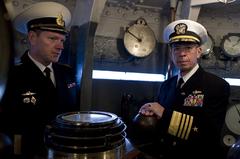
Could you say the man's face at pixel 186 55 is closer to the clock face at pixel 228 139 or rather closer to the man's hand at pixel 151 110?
the man's hand at pixel 151 110

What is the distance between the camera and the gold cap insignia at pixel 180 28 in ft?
5.30

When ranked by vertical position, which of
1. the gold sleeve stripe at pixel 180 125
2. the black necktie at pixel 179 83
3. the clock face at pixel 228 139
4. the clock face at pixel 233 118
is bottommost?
the clock face at pixel 228 139

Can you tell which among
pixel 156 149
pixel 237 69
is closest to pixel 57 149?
pixel 156 149

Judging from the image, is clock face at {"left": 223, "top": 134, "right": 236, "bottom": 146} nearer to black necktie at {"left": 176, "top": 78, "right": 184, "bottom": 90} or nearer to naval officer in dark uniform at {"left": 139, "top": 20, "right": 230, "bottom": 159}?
naval officer in dark uniform at {"left": 139, "top": 20, "right": 230, "bottom": 159}

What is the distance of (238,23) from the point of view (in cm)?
297

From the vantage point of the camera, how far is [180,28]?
1.65 m

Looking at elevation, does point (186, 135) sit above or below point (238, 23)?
below

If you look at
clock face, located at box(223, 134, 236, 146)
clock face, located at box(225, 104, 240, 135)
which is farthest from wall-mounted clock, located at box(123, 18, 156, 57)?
clock face, located at box(223, 134, 236, 146)

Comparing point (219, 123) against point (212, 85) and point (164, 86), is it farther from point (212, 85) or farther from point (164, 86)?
point (164, 86)

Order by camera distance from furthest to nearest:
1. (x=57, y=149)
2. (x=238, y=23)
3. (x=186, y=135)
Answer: (x=238, y=23) < (x=186, y=135) < (x=57, y=149)

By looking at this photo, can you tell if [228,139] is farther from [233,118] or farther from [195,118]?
[195,118]

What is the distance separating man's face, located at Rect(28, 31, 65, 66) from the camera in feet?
4.54

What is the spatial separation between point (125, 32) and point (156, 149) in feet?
4.46

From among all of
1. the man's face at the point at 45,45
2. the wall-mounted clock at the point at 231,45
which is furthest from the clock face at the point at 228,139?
the man's face at the point at 45,45
